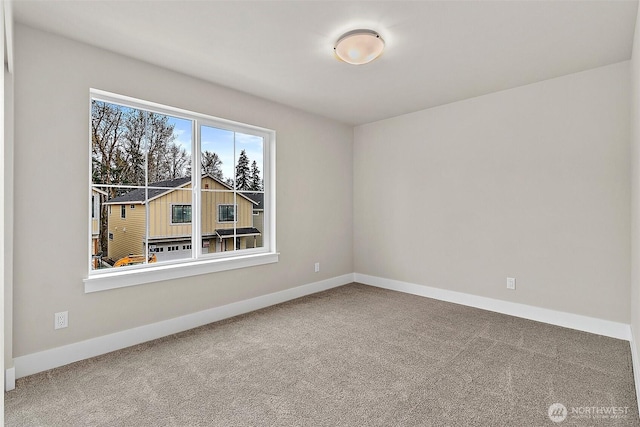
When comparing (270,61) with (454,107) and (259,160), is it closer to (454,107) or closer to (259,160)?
(259,160)

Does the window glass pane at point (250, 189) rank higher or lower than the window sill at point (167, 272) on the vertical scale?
higher

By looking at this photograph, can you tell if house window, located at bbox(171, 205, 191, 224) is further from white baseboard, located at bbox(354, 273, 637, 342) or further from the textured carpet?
white baseboard, located at bbox(354, 273, 637, 342)

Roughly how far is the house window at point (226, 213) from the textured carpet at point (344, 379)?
3.56ft

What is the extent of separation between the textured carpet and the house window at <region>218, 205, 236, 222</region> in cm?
109

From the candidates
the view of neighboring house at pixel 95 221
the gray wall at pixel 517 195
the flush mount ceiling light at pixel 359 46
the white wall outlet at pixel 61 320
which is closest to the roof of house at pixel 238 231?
the view of neighboring house at pixel 95 221

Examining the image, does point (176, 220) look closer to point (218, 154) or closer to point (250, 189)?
point (218, 154)

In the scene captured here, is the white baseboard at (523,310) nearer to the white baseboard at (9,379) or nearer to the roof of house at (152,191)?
the roof of house at (152,191)

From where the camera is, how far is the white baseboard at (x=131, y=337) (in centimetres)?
238

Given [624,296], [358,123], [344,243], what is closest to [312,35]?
[358,123]

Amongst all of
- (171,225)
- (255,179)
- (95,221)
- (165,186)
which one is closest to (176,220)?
(171,225)

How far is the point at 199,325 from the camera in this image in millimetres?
3291

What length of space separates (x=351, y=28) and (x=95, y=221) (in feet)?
8.24

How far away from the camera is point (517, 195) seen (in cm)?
358

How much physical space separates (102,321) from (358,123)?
390 centimetres
